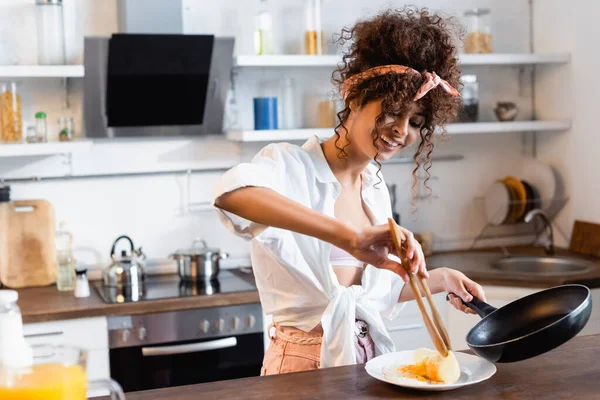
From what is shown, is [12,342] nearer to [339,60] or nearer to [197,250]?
[197,250]

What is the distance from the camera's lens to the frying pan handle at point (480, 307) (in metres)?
1.71

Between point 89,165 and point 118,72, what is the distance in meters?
0.43

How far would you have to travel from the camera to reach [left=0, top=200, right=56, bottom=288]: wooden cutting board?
3.13 m

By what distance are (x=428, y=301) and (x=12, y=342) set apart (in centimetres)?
74

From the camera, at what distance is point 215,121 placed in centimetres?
340

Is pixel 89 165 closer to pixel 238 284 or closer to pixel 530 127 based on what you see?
pixel 238 284

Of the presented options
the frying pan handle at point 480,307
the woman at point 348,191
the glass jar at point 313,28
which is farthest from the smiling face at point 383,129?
the glass jar at point 313,28

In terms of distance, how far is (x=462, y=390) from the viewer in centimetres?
154

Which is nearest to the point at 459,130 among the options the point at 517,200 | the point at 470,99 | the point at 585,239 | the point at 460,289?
the point at 470,99

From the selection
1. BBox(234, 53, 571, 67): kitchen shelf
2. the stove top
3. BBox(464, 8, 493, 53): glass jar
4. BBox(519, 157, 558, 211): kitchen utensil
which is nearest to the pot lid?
the stove top

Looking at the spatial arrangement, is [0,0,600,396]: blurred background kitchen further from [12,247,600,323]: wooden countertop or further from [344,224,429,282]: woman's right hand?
[344,224,429,282]: woman's right hand

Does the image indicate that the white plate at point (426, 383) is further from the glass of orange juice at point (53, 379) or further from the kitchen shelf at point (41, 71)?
the kitchen shelf at point (41, 71)

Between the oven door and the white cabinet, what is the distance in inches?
1.5

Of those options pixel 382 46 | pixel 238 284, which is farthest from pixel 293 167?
pixel 238 284
